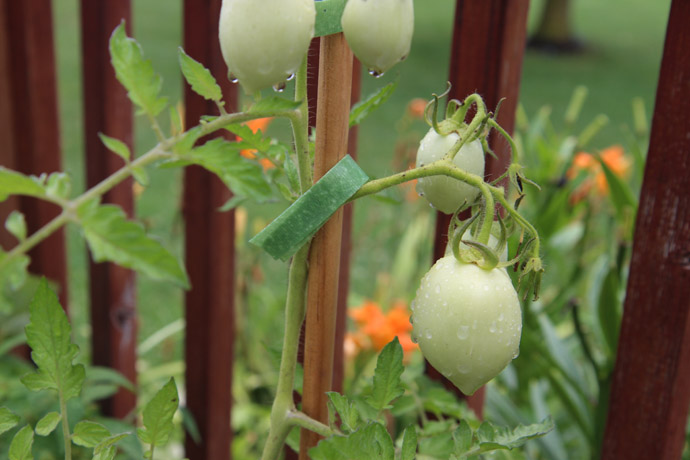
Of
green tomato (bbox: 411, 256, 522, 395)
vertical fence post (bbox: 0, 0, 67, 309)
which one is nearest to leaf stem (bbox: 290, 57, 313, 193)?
green tomato (bbox: 411, 256, 522, 395)

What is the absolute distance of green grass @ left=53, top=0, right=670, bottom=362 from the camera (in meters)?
2.53

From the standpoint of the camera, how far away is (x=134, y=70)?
0.40 meters

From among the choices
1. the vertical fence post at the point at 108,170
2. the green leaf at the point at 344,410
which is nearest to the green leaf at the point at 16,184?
the green leaf at the point at 344,410

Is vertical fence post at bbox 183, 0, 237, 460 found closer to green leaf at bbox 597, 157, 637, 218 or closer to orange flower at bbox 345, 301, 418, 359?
orange flower at bbox 345, 301, 418, 359

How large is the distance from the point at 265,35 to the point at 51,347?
0.26m

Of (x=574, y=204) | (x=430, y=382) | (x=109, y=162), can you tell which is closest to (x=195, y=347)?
(x=109, y=162)

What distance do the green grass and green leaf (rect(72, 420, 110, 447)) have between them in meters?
0.78

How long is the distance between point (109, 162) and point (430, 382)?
693 mm

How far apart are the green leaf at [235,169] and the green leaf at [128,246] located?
6cm

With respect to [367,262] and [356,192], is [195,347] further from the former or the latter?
[367,262]

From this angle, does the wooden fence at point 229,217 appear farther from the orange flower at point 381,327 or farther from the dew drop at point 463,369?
the orange flower at point 381,327

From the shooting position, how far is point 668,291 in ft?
2.19

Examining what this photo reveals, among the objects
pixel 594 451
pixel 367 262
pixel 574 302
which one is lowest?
pixel 367 262

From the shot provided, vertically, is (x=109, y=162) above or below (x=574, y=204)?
above
